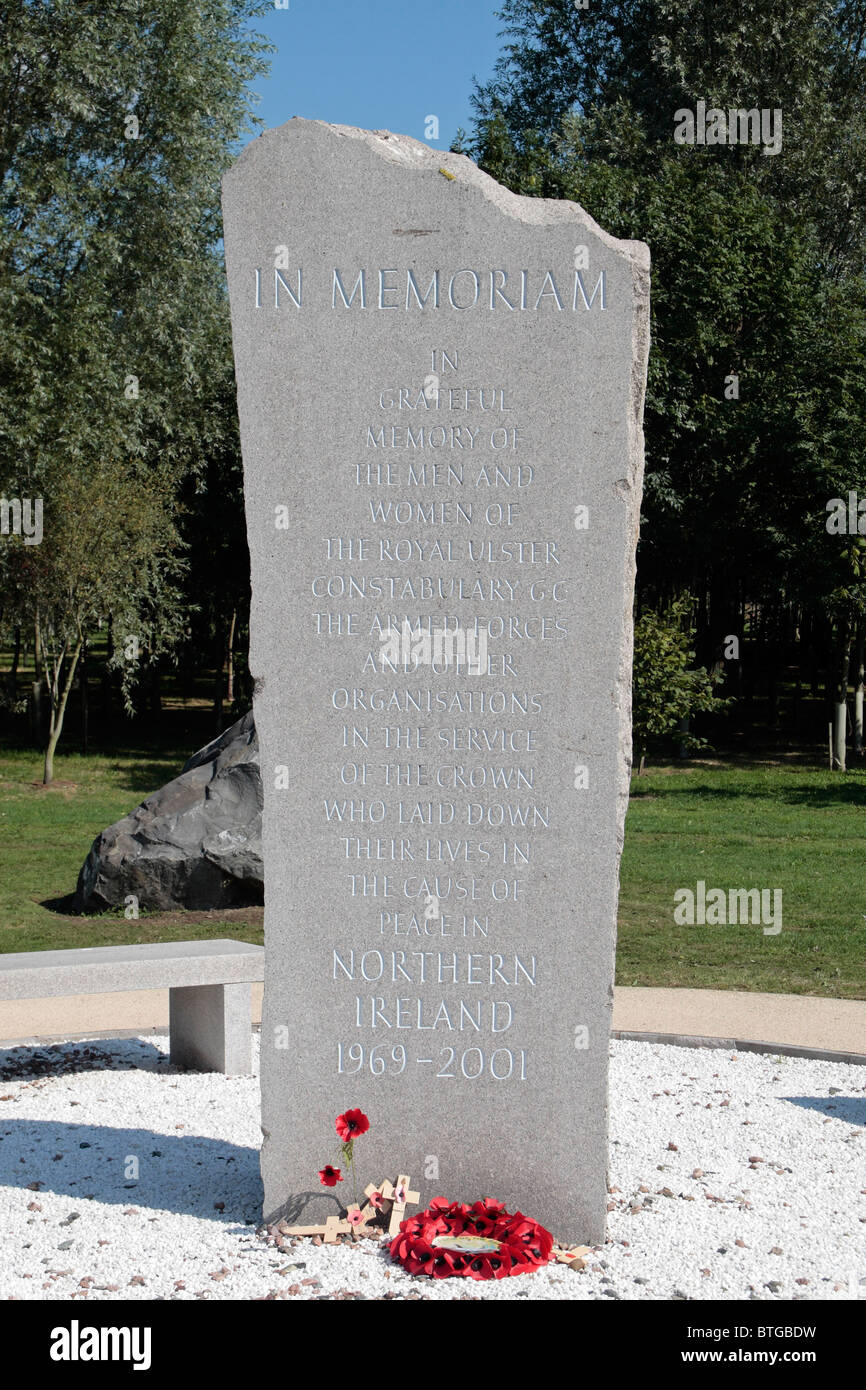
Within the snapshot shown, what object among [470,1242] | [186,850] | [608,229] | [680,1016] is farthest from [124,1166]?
[608,229]

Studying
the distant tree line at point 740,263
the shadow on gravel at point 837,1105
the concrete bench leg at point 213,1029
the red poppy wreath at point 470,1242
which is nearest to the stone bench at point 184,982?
the concrete bench leg at point 213,1029

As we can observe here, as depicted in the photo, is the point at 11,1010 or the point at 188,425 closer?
the point at 11,1010

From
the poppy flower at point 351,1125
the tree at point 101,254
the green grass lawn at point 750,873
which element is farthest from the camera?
the tree at point 101,254

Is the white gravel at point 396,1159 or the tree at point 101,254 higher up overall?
the tree at point 101,254

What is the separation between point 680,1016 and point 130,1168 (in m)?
3.89

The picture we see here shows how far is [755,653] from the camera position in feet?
113

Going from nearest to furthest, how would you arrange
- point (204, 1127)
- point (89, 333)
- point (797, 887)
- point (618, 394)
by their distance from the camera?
point (618, 394), point (204, 1127), point (797, 887), point (89, 333)

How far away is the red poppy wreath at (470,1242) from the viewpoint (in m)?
4.62

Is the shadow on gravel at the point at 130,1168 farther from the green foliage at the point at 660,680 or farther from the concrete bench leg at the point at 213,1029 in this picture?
the green foliage at the point at 660,680

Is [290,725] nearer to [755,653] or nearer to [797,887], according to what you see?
[797,887]

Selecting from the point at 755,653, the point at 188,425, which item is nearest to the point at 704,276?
the point at 188,425

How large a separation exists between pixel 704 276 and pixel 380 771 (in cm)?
2066

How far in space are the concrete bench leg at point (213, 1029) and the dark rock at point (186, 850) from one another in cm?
373

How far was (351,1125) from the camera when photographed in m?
4.93
